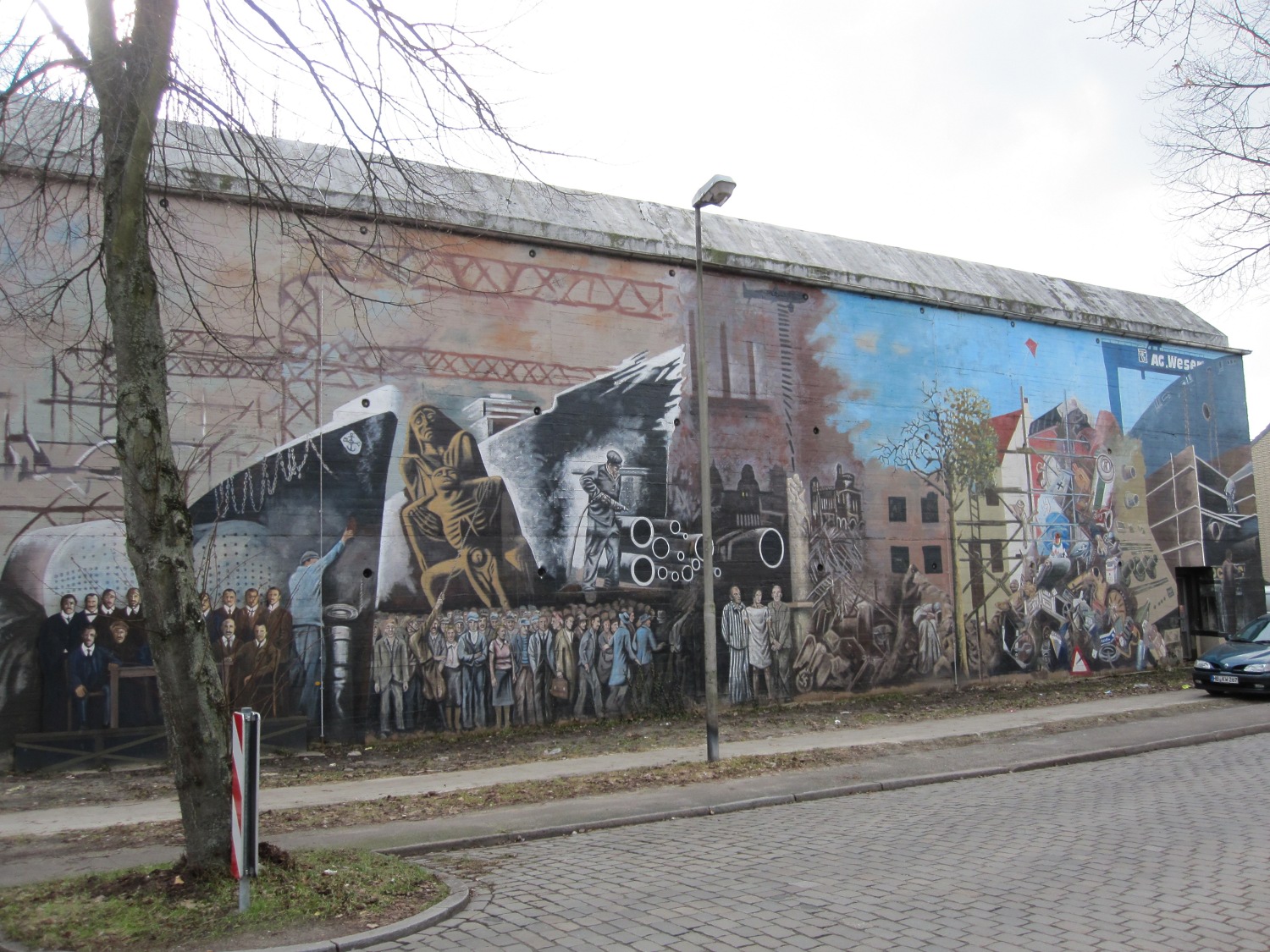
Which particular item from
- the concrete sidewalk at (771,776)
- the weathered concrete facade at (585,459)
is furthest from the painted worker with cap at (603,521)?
the concrete sidewalk at (771,776)

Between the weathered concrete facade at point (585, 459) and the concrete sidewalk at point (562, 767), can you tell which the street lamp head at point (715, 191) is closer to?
the weathered concrete facade at point (585, 459)

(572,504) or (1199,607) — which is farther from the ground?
(572,504)

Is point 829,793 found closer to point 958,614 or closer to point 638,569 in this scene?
point 638,569

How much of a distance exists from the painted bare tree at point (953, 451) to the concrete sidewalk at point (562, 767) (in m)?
3.62

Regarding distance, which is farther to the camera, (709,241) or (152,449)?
(709,241)

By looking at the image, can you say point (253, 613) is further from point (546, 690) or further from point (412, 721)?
point (546, 690)

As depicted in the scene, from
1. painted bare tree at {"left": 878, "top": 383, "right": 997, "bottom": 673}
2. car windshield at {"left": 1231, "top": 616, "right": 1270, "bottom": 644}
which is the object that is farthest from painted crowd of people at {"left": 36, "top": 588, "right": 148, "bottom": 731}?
car windshield at {"left": 1231, "top": 616, "right": 1270, "bottom": 644}

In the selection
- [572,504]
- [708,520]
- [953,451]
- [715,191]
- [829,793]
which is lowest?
[829,793]

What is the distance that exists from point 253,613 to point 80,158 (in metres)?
6.90

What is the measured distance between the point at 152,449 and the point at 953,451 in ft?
54.5

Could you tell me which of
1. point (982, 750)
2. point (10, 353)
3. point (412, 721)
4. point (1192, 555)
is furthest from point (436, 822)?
point (1192, 555)

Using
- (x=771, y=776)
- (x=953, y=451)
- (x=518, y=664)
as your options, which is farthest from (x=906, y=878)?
(x=953, y=451)

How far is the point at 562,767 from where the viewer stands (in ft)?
38.5

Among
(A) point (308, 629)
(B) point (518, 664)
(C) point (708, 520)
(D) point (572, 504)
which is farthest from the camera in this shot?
(D) point (572, 504)
